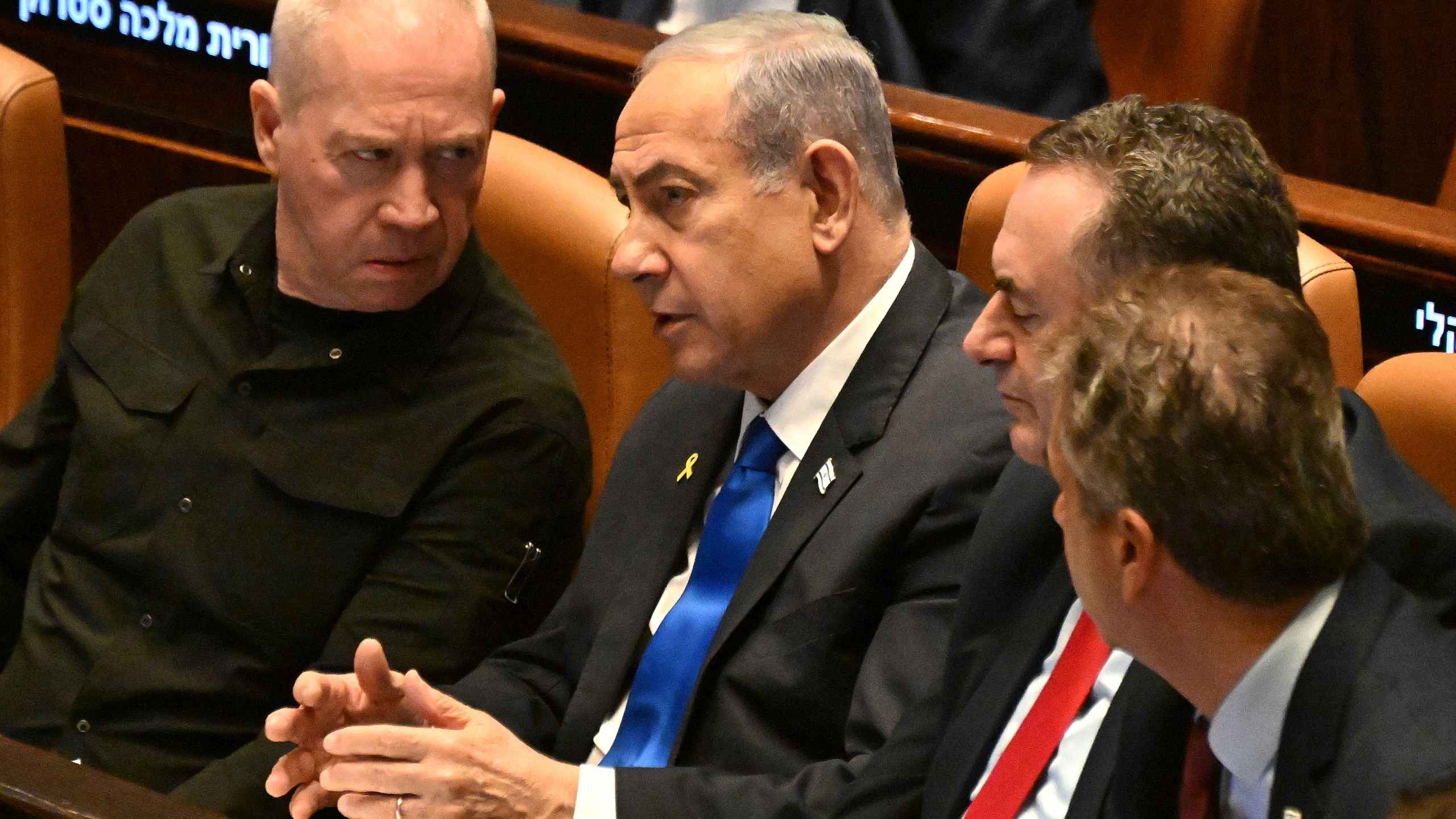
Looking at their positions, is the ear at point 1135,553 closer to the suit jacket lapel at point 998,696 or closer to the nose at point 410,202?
the suit jacket lapel at point 998,696

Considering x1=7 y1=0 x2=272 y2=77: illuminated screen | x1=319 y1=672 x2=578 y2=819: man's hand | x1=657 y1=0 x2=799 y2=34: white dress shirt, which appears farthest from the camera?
x1=657 y1=0 x2=799 y2=34: white dress shirt

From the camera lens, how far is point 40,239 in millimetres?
2287

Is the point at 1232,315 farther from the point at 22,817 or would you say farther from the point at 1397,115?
the point at 1397,115

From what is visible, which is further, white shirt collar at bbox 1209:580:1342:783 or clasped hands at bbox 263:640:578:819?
clasped hands at bbox 263:640:578:819

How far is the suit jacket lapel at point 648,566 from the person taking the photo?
167cm

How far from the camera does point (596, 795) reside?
1.51 metres

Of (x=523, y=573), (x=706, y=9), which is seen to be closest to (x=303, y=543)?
(x=523, y=573)

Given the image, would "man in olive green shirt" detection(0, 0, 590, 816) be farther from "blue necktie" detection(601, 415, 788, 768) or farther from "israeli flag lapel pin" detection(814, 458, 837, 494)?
"israeli flag lapel pin" detection(814, 458, 837, 494)

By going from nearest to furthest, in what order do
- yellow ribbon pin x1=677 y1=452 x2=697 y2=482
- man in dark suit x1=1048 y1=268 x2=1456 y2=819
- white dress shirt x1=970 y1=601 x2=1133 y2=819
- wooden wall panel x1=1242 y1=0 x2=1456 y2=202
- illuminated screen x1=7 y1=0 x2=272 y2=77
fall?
man in dark suit x1=1048 y1=268 x2=1456 y2=819 < white dress shirt x1=970 y1=601 x2=1133 y2=819 < yellow ribbon pin x1=677 y1=452 x2=697 y2=482 < illuminated screen x1=7 y1=0 x2=272 y2=77 < wooden wall panel x1=1242 y1=0 x2=1456 y2=202

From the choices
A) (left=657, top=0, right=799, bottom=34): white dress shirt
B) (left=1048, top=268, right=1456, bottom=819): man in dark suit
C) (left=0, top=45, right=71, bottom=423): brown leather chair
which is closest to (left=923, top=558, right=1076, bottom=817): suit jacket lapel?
(left=1048, top=268, right=1456, bottom=819): man in dark suit

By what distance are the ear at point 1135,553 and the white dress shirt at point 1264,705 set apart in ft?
0.28

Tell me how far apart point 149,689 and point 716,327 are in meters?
0.75

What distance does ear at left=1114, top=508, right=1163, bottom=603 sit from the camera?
1.03 meters

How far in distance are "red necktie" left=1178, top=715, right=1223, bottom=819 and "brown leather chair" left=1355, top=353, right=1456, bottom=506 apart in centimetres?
46
